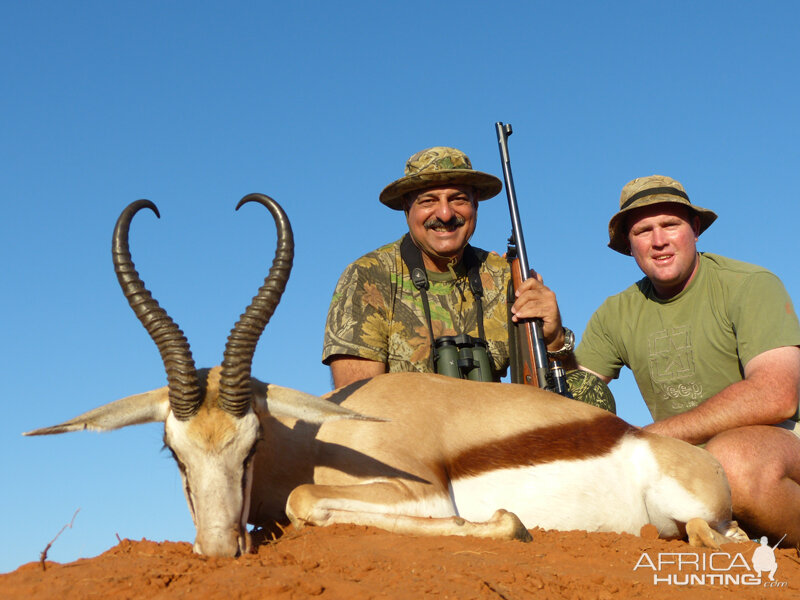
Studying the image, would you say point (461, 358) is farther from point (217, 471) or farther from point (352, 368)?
point (217, 471)

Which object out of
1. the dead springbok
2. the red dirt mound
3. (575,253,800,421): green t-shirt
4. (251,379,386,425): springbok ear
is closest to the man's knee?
the dead springbok

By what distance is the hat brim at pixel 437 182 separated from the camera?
7.45 metres

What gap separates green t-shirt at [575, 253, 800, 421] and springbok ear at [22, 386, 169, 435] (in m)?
4.16

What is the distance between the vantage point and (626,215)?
716 centimetres

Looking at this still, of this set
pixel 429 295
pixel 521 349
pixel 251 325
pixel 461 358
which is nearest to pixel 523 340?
pixel 521 349

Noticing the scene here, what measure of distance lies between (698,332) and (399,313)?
2.51 meters

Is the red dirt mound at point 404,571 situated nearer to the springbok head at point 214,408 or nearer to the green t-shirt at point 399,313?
the springbok head at point 214,408

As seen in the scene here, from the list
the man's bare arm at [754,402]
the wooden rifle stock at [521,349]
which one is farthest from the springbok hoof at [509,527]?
the wooden rifle stock at [521,349]

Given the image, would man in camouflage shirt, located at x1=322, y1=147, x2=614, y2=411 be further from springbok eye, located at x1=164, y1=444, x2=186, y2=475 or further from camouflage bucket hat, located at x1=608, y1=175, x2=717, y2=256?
springbok eye, located at x1=164, y1=444, x2=186, y2=475

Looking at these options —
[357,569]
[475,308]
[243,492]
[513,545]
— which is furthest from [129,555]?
[475,308]

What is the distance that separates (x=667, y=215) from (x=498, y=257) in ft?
5.85

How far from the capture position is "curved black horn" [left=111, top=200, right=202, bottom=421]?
13.5 ft

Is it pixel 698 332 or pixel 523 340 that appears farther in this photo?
pixel 523 340

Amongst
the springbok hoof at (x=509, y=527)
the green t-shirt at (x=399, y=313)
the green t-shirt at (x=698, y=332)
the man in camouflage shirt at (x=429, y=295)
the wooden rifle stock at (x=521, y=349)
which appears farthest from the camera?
the green t-shirt at (x=399, y=313)
